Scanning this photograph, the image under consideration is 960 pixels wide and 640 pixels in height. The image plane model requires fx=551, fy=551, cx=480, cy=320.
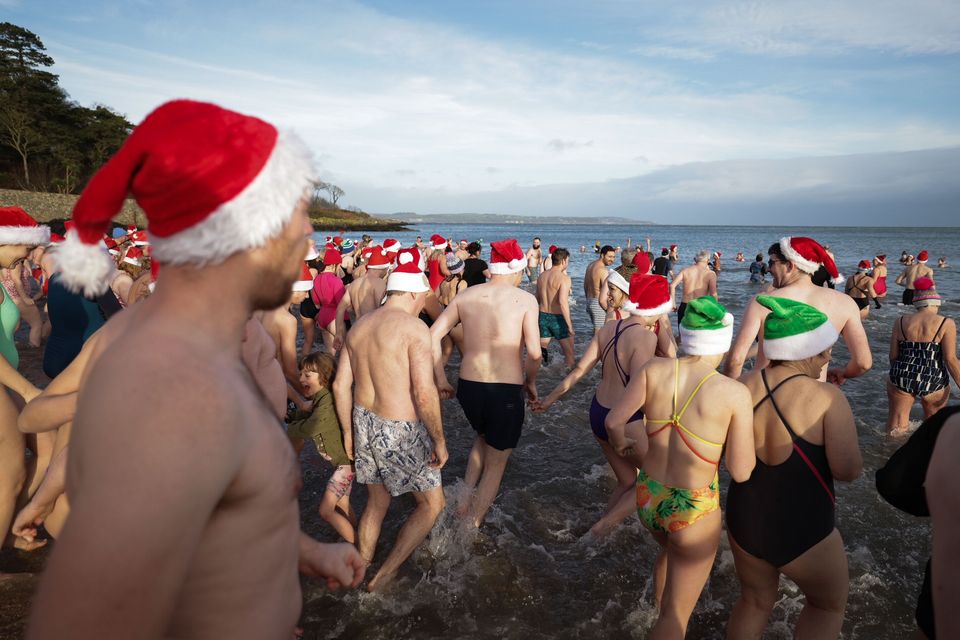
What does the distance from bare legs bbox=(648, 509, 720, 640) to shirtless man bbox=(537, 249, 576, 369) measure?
5341mm

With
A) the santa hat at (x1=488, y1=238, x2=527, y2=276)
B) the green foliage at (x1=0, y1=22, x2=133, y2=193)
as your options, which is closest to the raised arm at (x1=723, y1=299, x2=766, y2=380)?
the santa hat at (x1=488, y1=238, x2=527, y2=276)

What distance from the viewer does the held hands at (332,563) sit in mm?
1655

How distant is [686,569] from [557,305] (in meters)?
5.78

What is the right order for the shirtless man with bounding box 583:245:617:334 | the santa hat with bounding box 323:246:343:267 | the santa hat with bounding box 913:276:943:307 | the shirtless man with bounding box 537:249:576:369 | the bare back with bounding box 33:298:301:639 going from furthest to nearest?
the santa hat with bounding box 323:246:343:267 < the shirtless man with bounding box 583:245:617:334 < the shirtless man with bounding box 537:249:576:369 < the santa hat with bounding box 913:276:943:307 < the bare back with bounding box 33:298:301:639

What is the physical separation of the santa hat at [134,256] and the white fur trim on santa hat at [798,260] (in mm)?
6285

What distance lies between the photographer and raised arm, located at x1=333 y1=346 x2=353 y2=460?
3.92m

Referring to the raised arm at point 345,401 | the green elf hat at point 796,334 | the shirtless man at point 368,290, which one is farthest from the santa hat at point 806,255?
the shirtless man at point 368,290

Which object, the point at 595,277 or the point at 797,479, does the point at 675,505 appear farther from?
the point at 595,277

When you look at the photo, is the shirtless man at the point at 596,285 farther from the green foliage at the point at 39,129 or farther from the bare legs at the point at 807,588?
the green foliage at the point at 39,129

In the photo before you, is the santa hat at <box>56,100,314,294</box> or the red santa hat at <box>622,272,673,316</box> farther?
the red santa hat at <box>622,272,673,316</box>

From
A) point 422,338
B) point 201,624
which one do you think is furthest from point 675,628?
point 201,624

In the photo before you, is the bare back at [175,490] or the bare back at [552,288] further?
the bare back at [552,288]

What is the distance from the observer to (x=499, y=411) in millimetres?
4516

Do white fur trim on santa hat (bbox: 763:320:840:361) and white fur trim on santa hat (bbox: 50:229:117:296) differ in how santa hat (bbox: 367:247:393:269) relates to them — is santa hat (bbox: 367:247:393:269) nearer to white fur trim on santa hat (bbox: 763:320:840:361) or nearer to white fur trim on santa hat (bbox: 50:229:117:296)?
white fur trim on santa hat (bbox: 763:320:840:361)
